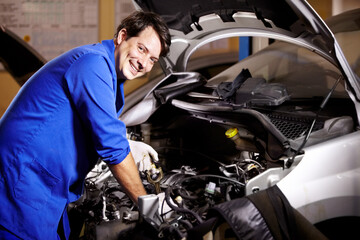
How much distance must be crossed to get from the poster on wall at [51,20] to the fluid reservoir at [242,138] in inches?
120

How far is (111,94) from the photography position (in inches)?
54.6

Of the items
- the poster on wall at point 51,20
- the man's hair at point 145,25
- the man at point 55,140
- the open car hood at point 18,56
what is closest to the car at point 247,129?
the man at point 55,140

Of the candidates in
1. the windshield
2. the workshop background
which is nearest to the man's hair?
the windshield

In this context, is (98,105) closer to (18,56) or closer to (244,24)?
(244,24)

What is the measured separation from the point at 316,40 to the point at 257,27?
1.29 feet

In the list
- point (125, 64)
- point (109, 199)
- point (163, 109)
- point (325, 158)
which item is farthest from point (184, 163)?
point (325, 158)

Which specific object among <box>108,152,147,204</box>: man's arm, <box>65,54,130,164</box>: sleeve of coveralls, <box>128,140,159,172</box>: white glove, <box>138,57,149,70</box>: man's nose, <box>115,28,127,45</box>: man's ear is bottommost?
<box>128,140,159,172</box>: white glove

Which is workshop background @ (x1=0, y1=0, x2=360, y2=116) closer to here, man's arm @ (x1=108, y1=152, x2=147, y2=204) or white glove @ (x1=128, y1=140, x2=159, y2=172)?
white glove @ (x1=128, y1=140, x2=159, y2=172)

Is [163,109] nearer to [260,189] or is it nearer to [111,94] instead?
[111,94]

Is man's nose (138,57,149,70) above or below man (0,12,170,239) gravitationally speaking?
above

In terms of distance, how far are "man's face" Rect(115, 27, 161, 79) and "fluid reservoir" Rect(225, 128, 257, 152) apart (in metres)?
0.50

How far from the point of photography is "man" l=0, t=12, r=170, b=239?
1.35 metres

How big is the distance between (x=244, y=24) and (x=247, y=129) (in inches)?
25.1

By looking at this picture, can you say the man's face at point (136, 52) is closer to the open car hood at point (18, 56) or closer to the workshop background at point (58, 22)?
the open car hood at point (18, 56)
